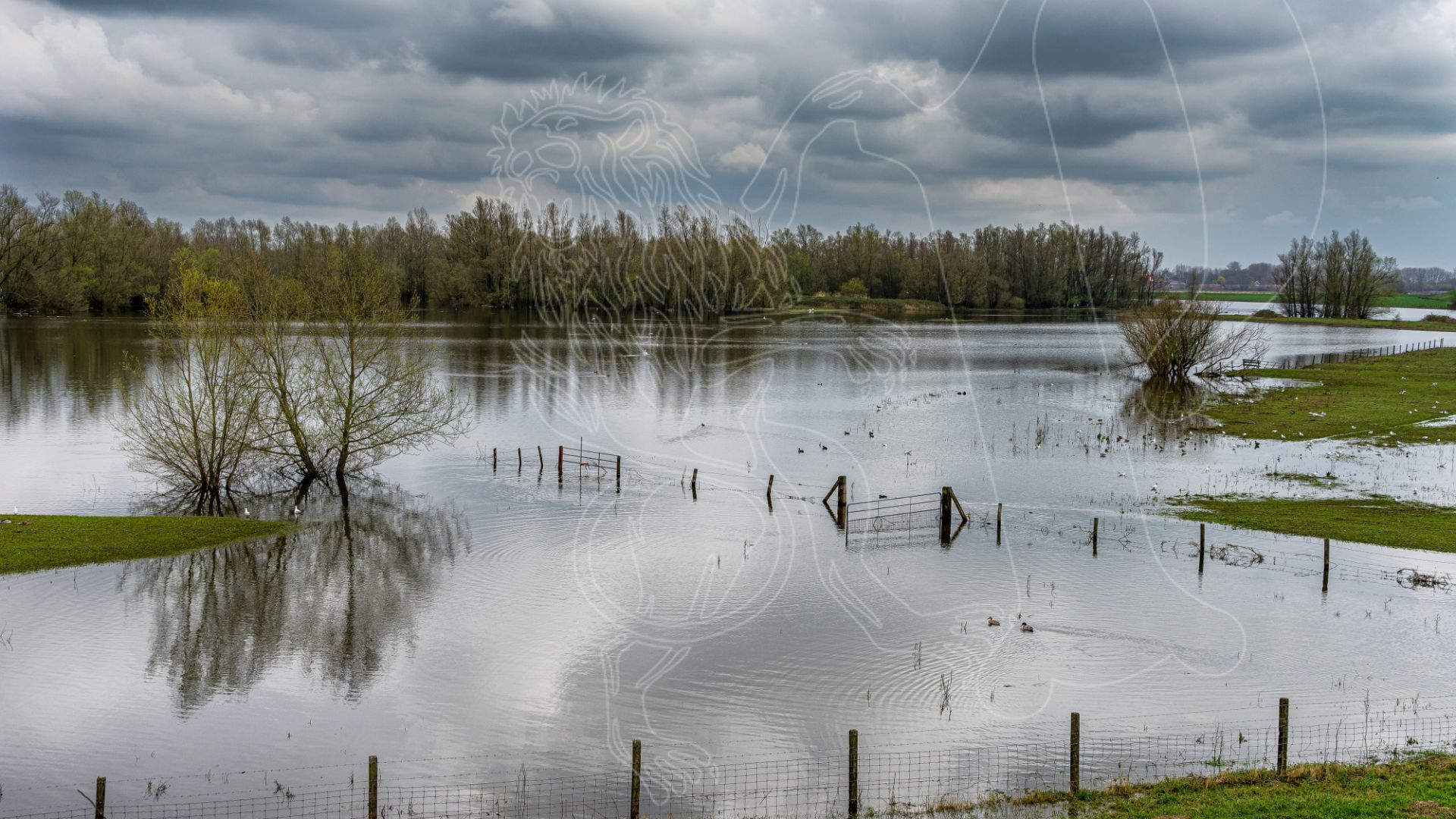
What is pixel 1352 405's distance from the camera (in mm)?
53875

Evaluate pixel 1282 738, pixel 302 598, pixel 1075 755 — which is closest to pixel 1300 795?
pixel 1282 738

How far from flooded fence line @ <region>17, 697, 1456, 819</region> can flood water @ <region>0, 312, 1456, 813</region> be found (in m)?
0.28

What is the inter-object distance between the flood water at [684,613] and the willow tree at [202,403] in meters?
1.57

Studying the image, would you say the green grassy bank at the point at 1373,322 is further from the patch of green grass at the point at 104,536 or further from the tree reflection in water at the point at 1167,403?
the patch of green grass at the point at 104,536

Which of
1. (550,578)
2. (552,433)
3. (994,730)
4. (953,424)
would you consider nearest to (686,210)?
(994,730)

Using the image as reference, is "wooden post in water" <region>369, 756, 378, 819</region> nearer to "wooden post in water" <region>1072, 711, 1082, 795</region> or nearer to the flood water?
the flood water

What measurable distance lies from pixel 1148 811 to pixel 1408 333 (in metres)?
129

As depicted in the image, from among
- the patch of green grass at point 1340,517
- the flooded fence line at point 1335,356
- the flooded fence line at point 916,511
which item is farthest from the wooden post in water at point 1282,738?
the flooded fence line at point 1335,356

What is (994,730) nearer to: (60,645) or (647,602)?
(647,602)

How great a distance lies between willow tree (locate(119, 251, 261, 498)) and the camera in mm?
34031

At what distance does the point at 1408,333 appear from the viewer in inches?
4688

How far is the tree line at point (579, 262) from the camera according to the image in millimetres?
15938

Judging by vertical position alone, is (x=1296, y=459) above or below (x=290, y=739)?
above

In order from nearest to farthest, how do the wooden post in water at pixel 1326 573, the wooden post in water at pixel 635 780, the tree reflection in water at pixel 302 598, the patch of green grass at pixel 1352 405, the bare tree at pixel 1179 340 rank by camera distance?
1. the wooden post in water at pixel 635 780
2. the tree reflection in water at pixel 302 598
3. the wooden post in water at pixel 1326 573
4. the patch of green grass at pixel 1352 405
5. the bare tree at pixel 1179 340
